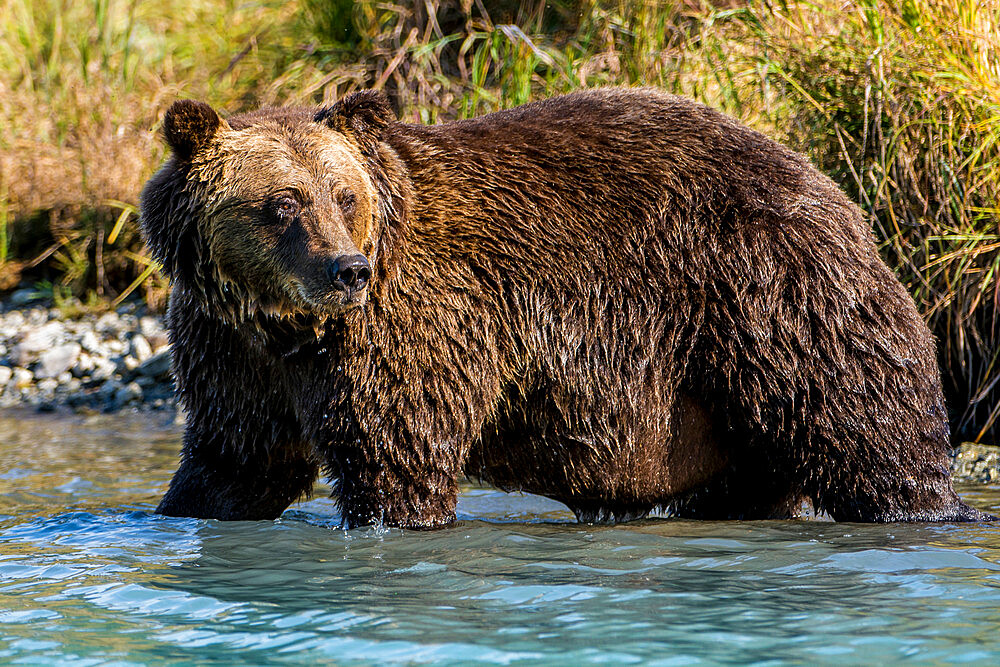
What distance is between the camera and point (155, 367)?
31.7 feet

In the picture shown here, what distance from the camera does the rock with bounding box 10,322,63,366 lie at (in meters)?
9.85

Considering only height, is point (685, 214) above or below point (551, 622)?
above

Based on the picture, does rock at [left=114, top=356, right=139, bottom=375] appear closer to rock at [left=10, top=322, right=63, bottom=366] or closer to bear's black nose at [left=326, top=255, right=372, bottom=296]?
rock at [left=10, top=322, right=63, bottom=366]

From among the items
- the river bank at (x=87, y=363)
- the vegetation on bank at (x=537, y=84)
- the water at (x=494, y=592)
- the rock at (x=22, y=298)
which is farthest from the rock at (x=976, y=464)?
the rock at (x=22, y=298)

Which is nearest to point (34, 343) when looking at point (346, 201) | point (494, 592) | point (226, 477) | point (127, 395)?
point (127, 395)

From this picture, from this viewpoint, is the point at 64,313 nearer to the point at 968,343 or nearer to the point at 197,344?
the point at 197,344

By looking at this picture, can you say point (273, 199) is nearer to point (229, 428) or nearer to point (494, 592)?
point (229, 428)

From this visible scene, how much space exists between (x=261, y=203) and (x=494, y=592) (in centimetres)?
181

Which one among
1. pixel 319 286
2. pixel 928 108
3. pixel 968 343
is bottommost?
pixel 968 343

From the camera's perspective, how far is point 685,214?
526 centimetres

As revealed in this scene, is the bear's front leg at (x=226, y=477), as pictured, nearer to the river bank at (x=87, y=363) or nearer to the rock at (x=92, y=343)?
the river bank at (x=87, y=363)

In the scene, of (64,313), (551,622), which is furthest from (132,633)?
(64,313)

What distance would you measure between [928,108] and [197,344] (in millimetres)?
4522

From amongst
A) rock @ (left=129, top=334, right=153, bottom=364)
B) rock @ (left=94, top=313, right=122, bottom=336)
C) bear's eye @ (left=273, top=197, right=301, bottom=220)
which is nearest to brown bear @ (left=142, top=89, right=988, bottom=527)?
bear's eye @ (left=273, top=197, right=301, bottom=220)
